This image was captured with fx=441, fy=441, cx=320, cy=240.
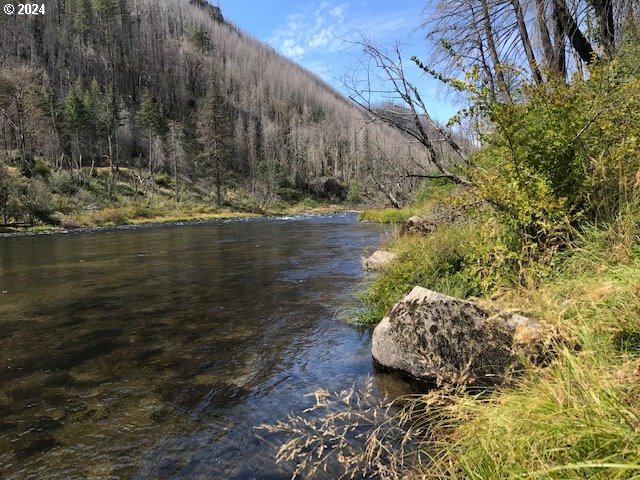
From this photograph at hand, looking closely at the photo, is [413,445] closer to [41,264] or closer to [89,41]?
[41,264]

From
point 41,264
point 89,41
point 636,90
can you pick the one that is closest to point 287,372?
point 636,90

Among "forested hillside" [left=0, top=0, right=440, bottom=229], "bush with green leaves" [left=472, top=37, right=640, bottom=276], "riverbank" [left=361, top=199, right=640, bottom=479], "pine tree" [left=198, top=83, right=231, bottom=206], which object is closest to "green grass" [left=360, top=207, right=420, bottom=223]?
"forested hillside" [left=0, top=0, right=440, bottom=229]

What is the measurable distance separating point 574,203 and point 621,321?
249cm

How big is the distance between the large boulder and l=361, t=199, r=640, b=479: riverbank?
347 mm

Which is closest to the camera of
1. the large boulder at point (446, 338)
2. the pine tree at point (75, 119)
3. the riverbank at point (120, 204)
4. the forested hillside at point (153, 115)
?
the large boulder at point (446, 338)

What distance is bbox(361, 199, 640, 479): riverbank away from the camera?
1.83 metres

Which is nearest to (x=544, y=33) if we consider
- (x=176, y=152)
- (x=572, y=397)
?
(x=572, y=397)

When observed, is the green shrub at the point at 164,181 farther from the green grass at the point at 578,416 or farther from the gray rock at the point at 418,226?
the green grass at the point at 578,416

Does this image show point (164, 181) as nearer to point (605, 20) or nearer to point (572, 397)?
point (605, 20)

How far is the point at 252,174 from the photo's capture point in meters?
96.0

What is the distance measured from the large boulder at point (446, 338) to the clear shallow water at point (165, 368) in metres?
0.31

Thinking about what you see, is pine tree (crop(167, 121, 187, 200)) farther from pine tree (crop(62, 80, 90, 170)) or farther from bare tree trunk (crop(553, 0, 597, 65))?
bare tree trunk (crop(553, 0, 597, 65))

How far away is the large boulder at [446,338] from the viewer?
4.29m

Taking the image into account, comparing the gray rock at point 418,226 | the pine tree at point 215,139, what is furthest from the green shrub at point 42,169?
the gray rock at point 418,226
